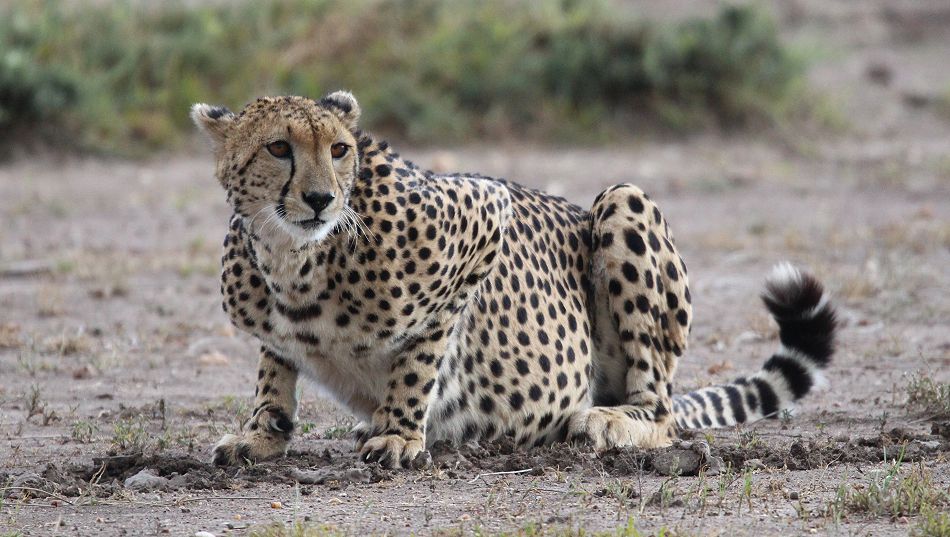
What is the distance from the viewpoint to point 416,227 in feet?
13.4

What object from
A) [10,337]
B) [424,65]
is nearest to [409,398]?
[10,337]

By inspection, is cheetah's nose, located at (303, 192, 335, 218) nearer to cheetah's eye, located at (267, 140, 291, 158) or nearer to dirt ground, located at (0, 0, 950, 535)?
cheetah's eye, located at (267, 140, 291, 158)

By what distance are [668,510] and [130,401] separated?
7.74 ft

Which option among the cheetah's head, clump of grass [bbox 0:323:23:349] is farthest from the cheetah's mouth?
clump of grass [bbox 0:323:23:349]

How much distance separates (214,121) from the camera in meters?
3.98

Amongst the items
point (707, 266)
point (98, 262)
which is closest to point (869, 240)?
point (707, 266)

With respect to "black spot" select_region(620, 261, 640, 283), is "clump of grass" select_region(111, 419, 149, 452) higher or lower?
lower

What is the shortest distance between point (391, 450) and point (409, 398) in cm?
→ 17

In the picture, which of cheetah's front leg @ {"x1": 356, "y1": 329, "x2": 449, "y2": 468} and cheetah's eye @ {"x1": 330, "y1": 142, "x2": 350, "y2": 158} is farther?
cheetah's front leg @ {"x1": 356, "y1": 329, "x2": 449, "y2": 468}

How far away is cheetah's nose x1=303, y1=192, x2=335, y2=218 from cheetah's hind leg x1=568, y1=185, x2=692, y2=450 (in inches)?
50.2

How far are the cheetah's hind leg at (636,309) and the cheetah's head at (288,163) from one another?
1.11 m

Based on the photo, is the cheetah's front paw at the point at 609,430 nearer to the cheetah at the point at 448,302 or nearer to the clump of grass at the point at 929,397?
the cheetah at the point at 448,302

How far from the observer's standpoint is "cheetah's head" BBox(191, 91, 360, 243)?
12.4 feet

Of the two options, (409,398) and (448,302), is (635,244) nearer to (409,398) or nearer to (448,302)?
(448,302)
